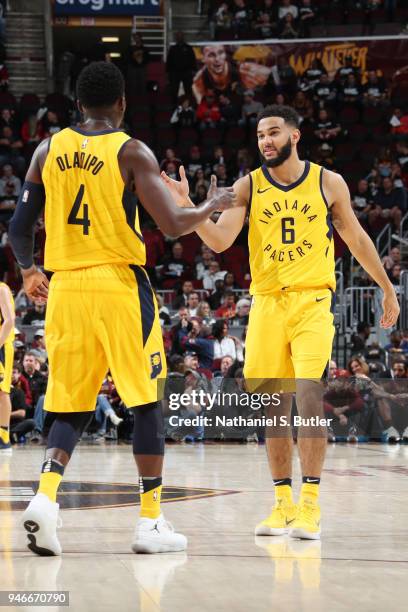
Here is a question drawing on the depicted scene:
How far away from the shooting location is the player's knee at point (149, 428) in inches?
182

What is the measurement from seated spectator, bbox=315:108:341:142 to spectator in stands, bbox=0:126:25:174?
5661 mm

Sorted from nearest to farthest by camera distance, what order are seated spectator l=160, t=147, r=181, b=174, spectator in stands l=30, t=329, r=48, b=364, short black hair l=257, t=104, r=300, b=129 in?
short black hair l=257, t=104, r=300, b=129
spectator in stands l=30, t=329, r=48, b=364
seated spectator l=160, t=147, r=181, b=174

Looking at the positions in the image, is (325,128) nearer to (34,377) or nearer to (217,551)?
(34,377)

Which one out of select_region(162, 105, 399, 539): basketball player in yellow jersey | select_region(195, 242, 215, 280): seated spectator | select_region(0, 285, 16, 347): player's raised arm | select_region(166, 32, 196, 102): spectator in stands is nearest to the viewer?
select_region(162, 105, 399, 539): basketball player in yellow jersey

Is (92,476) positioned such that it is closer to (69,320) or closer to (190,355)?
(69,320)

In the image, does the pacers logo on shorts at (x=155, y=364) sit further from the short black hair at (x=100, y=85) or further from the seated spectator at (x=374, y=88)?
the seated spectator at (x=374, y=88)

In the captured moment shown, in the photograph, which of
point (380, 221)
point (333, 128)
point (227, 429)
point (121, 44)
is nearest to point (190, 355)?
point (227, 429)

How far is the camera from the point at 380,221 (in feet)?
Result: 60.8

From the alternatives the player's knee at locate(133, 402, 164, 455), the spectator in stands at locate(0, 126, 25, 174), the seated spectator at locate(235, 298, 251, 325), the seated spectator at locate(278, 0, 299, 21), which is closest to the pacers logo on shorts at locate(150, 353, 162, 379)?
the player's knee at locate(133, 402, 164, 455)

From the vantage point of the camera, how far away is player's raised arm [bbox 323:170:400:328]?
566 centimetres

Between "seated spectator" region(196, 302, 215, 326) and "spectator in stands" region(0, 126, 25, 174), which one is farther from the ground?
"spectator in stands" region(0, 126, 25, 174)

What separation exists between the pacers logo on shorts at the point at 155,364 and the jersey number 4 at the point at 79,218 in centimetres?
59

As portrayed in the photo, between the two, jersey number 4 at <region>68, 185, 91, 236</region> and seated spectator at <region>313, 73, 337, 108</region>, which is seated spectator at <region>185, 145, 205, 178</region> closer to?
seated spectator at <region>313, 73, 337, 108</region>

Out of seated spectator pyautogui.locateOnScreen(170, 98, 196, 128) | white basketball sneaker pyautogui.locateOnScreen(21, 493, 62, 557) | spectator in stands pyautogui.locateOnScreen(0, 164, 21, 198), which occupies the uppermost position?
seated spectator pyautogui.locateOnScreen(170, 98, 196, 128)
